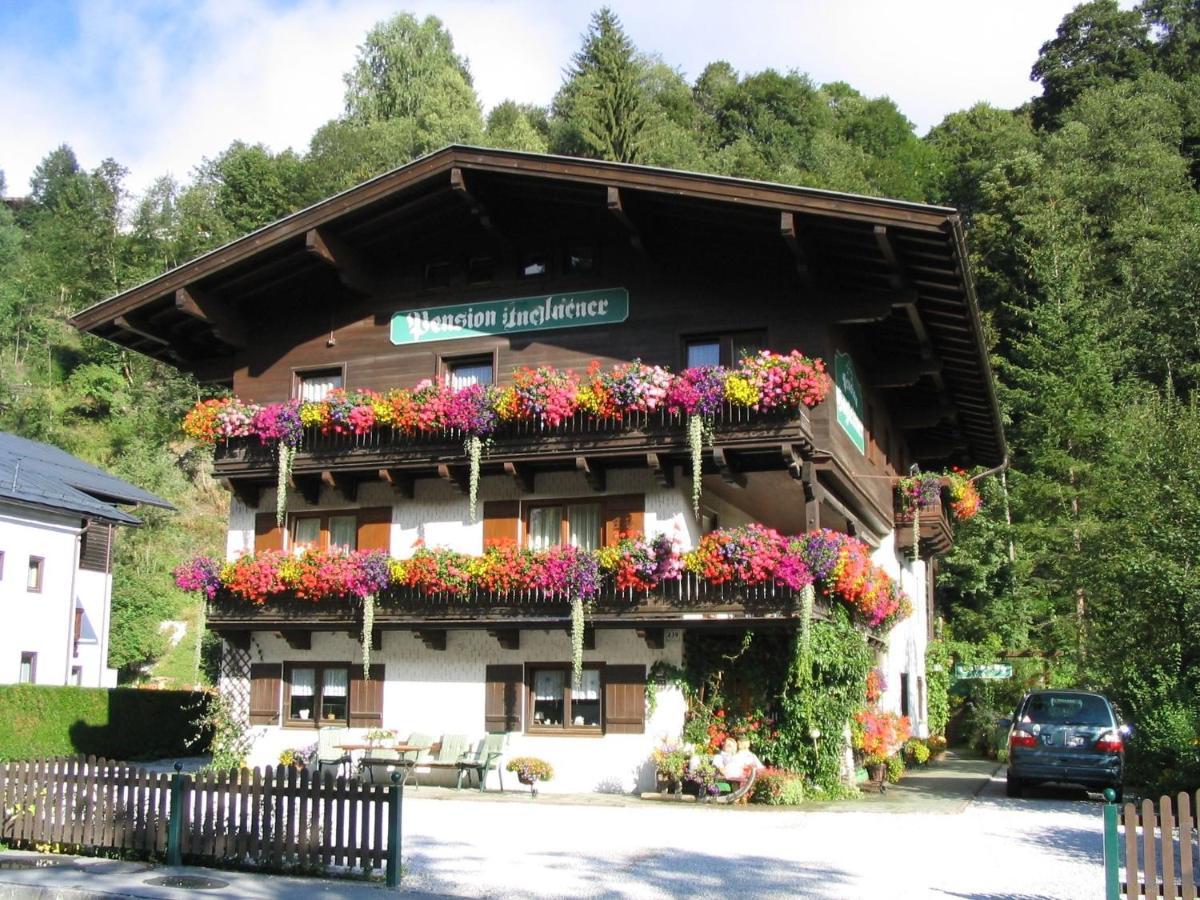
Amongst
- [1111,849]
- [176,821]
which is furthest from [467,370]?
[1111,849]

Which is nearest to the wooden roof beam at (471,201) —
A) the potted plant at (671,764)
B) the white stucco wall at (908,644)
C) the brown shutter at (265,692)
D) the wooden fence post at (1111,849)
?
the brown shutter at (265,692)

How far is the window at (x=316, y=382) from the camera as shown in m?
23.9

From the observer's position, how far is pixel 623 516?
829 inches

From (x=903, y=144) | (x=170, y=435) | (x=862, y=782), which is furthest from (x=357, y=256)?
(x=903, y=144)

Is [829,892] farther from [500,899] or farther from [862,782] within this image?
[862,782]

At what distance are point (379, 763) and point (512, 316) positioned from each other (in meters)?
7.65

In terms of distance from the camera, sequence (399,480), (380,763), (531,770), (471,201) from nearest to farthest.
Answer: (380,763), (531,770), (471,201), (399,480)

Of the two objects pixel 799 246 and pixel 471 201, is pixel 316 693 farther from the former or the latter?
pixel 799 246

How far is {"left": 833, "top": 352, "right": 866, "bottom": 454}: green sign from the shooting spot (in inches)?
838

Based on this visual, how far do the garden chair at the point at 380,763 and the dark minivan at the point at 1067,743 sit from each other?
30.5ft

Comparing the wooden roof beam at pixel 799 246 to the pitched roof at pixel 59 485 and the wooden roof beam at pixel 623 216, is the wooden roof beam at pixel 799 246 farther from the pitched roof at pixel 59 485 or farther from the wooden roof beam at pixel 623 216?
the pitched roof at pixel 59 485

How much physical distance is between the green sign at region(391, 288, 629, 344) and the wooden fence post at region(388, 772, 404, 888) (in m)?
11.8

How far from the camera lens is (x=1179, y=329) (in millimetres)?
50656

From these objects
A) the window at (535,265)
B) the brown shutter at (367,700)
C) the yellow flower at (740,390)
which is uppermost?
the window at (535,265)
